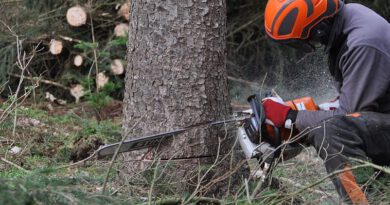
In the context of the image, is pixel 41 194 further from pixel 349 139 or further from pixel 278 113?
pixel 349 139

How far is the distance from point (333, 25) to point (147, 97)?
125 centimetres

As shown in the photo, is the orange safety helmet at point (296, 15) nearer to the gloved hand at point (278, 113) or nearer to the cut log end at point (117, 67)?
the gloved hand at point (278, 113)

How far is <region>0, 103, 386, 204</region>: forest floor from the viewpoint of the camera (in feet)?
8.01

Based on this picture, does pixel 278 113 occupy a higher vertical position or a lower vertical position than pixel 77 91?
higher

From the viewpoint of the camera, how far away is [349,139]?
3.66 meters

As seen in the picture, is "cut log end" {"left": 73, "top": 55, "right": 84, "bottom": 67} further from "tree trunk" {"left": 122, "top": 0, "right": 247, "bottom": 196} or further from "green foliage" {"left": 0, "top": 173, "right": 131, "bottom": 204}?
"green foliage" {"left": 0, "top": 173, "right": 131, "bottom": 204}

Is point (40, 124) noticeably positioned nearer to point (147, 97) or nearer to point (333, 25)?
point (147, 97)

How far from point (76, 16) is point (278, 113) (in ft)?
16.6

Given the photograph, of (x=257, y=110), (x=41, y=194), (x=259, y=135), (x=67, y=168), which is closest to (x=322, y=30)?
(x=257, y=110)

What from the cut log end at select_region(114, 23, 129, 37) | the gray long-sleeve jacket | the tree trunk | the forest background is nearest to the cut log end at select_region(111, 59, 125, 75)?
the forest background

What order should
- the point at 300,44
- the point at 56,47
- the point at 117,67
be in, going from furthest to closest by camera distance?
the point at 56,47
the point at 117,67
the point at 300,44

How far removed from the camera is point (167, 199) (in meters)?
3.31

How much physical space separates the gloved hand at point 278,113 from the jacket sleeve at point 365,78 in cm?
34

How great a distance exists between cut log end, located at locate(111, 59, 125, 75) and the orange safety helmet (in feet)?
14.3
